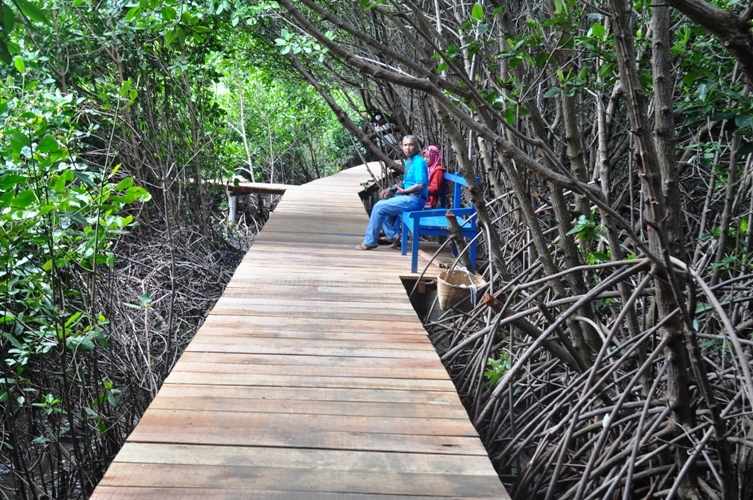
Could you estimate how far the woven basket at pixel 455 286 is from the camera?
13.4 ft

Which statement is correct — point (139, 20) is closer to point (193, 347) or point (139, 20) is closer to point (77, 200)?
point (77, 200)

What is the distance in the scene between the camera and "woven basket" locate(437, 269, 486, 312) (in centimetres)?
409

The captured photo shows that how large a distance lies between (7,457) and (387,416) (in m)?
2.66

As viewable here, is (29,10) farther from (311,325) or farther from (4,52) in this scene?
(311,325)

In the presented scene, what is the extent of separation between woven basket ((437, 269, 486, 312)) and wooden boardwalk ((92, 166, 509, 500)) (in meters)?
0.23

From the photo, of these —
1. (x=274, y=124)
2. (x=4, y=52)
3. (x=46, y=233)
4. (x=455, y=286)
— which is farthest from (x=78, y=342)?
(x=274, y=124)

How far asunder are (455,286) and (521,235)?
953 mm

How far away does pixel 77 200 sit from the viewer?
322cm

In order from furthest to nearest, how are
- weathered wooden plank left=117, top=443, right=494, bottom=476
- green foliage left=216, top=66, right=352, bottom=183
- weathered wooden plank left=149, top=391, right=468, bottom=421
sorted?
green foliage left=216, top=66, right=352, bottom=183 → weathered wooden plank left=149, top=391, right=468, bottom=421 → weathered wooden plank left=117, top=443, right=494, bottom=476

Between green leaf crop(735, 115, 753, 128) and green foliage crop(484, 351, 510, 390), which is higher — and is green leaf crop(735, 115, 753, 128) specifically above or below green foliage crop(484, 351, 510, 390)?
above

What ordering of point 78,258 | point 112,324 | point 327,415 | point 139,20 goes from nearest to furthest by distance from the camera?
point 327,415 → point 78,258 → point 112,324 → point 139,20

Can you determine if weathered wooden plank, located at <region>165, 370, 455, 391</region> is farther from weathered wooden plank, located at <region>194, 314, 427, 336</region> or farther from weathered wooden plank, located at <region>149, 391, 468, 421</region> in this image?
weathered wooden plank, located at <region>194, 314, 427, 336</region>

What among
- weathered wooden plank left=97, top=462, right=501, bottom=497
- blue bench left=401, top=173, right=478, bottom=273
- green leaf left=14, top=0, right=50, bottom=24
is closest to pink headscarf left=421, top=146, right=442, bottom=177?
blue bench left=401, top=173, right=478, bottom=273

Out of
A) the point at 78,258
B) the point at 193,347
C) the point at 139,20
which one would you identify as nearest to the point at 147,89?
the point at 139,20
